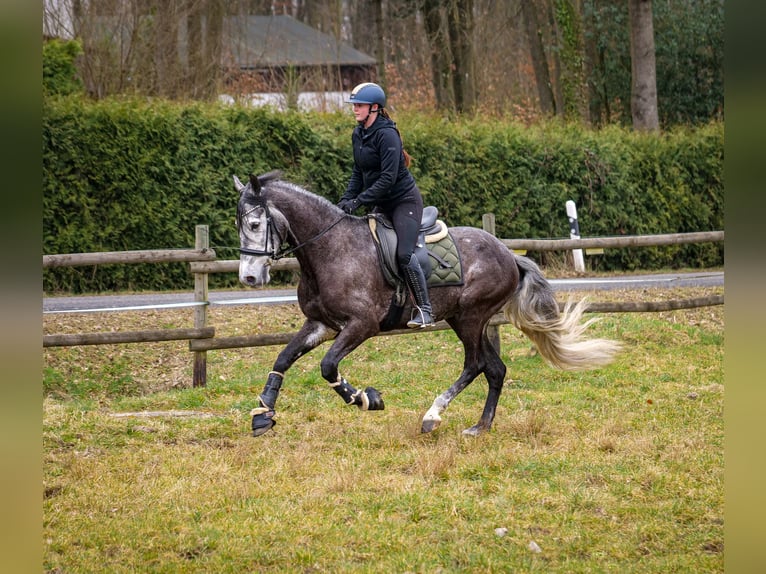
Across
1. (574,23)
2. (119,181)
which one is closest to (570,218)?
(574,23)

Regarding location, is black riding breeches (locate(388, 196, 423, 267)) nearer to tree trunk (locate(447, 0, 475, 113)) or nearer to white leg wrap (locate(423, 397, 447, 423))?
white leg wrap (locate(423, 397, 447, 423))

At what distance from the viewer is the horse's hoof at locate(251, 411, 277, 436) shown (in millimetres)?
7066

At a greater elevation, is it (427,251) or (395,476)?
(427,251)

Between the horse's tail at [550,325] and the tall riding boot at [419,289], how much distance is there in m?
1.12

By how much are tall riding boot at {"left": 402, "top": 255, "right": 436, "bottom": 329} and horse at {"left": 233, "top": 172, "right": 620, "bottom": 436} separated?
18cm

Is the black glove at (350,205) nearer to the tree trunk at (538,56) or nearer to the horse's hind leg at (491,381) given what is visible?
the horse's hind leg at (491,381)

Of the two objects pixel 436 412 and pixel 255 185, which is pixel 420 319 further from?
pixel 255 185

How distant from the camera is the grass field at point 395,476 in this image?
4680mm

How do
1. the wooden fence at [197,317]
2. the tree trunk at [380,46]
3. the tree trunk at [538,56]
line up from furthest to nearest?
1. the tree trunk at [538,56]
2. the tree trunk at [380,46]
3. the wooden fence at [197,317]

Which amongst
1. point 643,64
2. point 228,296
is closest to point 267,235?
point 228,296

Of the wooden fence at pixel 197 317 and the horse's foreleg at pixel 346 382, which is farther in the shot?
the wooden fence at pixel 197 317

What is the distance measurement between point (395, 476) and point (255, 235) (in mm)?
2185

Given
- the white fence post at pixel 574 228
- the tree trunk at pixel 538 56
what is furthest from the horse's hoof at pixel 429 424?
the tree trunk at pixel 538 56

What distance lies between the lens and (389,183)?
727 centimetres
